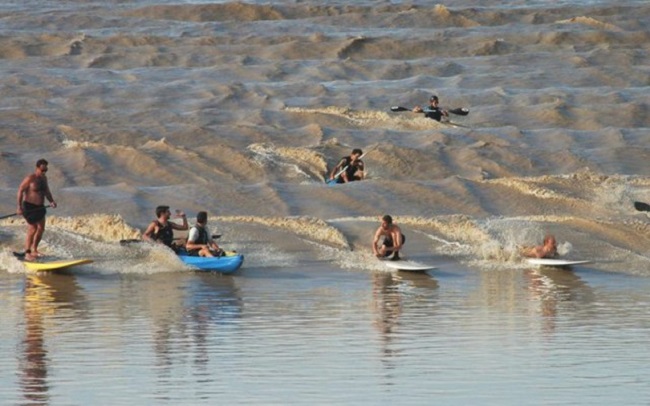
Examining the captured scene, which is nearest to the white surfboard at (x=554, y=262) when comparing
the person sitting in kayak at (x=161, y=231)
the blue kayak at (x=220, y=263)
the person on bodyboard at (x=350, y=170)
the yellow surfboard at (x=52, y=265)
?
the blue kayak at (x=220, y=263)

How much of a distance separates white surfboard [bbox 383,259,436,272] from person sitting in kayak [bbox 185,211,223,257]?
2576mm

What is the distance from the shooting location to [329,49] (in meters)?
52.6

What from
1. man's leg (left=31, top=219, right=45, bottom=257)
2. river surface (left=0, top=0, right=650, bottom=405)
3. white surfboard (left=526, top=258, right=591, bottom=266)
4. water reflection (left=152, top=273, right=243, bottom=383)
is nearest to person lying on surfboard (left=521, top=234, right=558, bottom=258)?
white surfboard (left=526, top=258, right=591, bottom=266)

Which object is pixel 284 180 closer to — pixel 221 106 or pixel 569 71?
pixel 221 106

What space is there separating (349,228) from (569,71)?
21516 mm

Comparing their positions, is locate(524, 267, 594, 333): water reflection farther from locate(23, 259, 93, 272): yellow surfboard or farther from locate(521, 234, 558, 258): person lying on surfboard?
locate(23, 259, 93, 272): yellow surfboard

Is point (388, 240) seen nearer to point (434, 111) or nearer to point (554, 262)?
A: point (554, 262)

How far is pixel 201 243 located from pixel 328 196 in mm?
6177

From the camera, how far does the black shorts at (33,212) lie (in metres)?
26.4

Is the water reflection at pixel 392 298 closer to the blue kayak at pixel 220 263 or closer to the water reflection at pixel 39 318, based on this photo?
the blue kayak at pixel 220 263

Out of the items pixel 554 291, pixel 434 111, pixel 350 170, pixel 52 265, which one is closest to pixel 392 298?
pixel 554 291

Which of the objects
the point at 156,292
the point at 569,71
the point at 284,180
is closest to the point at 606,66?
the point at 569,71

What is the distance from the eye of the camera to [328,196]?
32.2 metres

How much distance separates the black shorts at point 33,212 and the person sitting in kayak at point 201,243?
2.22 meters
